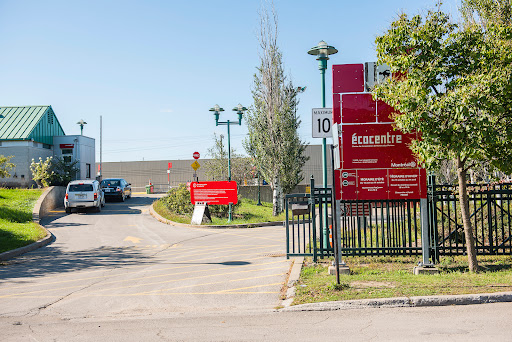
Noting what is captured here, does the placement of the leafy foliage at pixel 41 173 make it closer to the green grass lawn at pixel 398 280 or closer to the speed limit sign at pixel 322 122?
the speed limit sign at pixel 322 122

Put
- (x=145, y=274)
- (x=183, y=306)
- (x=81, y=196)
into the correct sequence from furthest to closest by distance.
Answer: (x=81, y=196)
(x=145, y=274)
(x=183, y=306)

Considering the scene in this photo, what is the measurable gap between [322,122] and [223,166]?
88.4 feet

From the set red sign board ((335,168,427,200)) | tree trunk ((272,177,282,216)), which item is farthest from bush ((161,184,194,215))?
red sign board ((335,168,427,200))

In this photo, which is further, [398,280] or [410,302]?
[398,280]

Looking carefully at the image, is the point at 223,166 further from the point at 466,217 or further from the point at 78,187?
the point at 466,217

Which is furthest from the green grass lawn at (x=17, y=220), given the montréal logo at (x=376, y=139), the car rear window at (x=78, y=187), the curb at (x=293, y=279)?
the montréal logo at (x=376, y=139)

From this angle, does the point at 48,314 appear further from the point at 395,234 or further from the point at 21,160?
the point at 21,160

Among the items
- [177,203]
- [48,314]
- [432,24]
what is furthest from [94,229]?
[432,24]

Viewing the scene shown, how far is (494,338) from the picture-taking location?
5.36 meters

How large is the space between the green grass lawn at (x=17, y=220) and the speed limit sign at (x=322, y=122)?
369 inches

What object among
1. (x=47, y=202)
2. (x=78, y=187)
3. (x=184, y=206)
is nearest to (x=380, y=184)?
(x=184, y=206)

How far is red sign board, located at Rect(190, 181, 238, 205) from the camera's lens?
2009 centimetres

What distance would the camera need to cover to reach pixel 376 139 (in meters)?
9.32

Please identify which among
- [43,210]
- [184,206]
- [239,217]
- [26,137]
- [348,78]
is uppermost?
[26,137]
